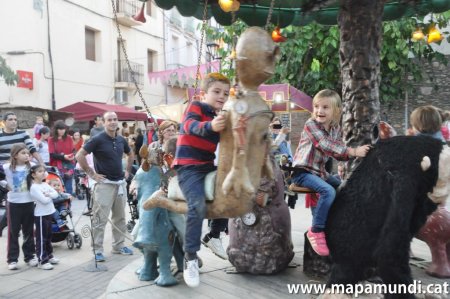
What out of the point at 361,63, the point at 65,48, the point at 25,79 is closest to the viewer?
the point at 361,63

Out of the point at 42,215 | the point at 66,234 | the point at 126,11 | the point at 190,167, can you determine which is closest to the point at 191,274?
the point at 190,167

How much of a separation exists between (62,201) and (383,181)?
540cm

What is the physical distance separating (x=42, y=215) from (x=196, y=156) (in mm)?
3980

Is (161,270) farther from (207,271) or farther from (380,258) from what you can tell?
(380,258)

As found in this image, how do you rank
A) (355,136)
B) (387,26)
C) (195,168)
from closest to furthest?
(195,168) < (355,136) < (387,26)

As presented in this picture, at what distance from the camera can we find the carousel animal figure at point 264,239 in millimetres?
3994

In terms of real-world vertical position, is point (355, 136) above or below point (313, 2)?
below

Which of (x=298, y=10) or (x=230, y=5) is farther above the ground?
(x=298, y=10)

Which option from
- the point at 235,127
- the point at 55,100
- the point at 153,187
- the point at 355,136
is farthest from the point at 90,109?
the point at 235,127

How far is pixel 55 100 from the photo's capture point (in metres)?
17.1

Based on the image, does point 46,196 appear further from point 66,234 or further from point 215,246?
point 215,246

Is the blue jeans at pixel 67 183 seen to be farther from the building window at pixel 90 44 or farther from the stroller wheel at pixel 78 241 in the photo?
the building window at pixel 90 44

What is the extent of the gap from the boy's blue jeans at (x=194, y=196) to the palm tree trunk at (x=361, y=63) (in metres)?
1.55

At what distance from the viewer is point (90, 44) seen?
1916cm
